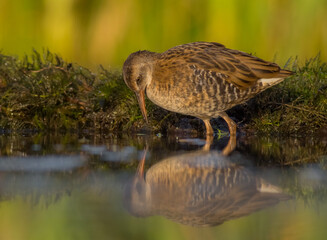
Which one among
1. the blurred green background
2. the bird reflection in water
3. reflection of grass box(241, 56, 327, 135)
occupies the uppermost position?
the blurred green background

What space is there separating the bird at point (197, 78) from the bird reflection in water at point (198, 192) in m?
1.56

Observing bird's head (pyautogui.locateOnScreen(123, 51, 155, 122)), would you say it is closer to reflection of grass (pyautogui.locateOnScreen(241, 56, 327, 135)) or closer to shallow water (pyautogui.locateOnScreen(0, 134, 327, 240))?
shallow water (pyautogui.locateOnScreen(0, 134, 327, 240))

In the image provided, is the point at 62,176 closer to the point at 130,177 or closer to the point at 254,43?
the point at 130,177

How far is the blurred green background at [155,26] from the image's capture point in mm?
9538

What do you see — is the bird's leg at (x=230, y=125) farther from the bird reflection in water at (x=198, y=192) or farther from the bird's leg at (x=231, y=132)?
the bird reflection in water at (x=198, y=192)

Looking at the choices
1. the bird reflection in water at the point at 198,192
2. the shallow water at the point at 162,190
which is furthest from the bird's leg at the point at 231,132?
the bird reflection in water at the point at 198,192

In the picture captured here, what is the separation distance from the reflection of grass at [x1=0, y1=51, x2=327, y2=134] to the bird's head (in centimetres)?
74

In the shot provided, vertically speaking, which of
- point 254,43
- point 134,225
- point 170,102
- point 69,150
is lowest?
point 134,225

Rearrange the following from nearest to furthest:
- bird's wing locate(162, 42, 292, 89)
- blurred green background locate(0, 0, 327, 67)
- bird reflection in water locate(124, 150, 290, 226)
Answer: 1. bird reflection in water locate(124, 150, 290, 226)
2. bird's wing locate(162, 42, 292, 89)
3. blurred green background locate(0, 0, 327, 67)

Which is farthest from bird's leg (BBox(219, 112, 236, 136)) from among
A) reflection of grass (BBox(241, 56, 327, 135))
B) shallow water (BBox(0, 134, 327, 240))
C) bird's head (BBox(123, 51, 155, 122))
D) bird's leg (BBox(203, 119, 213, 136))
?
bird's head (BBox(123, 51, 155, 122))

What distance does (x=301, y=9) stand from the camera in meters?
9.50

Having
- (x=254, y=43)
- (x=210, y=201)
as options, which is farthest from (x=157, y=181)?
(x=254, y=43)

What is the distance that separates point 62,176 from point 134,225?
1.58 metres

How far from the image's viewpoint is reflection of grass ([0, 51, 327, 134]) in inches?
296
